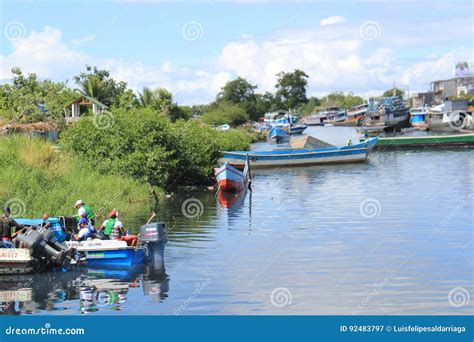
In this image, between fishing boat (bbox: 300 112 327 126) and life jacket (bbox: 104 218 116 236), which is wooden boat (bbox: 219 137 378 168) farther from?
fishing boat (bbox: 300 112 327 126)

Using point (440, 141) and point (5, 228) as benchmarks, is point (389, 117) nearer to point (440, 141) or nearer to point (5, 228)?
point (440, 141)

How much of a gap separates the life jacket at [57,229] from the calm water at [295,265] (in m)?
1.68

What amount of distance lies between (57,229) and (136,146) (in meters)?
16.9


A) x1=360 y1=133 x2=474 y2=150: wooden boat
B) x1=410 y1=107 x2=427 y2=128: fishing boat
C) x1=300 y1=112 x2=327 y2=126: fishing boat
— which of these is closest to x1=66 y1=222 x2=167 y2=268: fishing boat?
x1=360 y1=133 x2=474 y2=150: wooden boat

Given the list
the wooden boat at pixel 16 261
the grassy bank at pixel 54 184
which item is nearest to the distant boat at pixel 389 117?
the grassy bank at pixel 54 184

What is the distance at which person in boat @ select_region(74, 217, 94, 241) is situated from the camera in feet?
77.9

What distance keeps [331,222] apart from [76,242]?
12.2 m

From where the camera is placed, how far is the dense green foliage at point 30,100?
177ft

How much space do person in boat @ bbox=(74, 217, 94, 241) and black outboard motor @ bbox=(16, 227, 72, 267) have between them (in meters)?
1.43

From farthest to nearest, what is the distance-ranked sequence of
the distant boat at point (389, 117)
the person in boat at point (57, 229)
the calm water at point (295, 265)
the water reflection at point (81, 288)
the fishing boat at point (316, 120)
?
the fishing boat at point (316, 120) < the distant boat at point (389, 117) < the person in boat at point (57, 229) < the water reflection at point (81, 288) < the calm water at point (295, 265)

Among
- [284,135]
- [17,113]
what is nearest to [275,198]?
[17,113]

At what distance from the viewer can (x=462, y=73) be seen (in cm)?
14350

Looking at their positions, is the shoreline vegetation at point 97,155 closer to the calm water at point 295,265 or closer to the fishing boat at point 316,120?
the calm water at point 295,265
